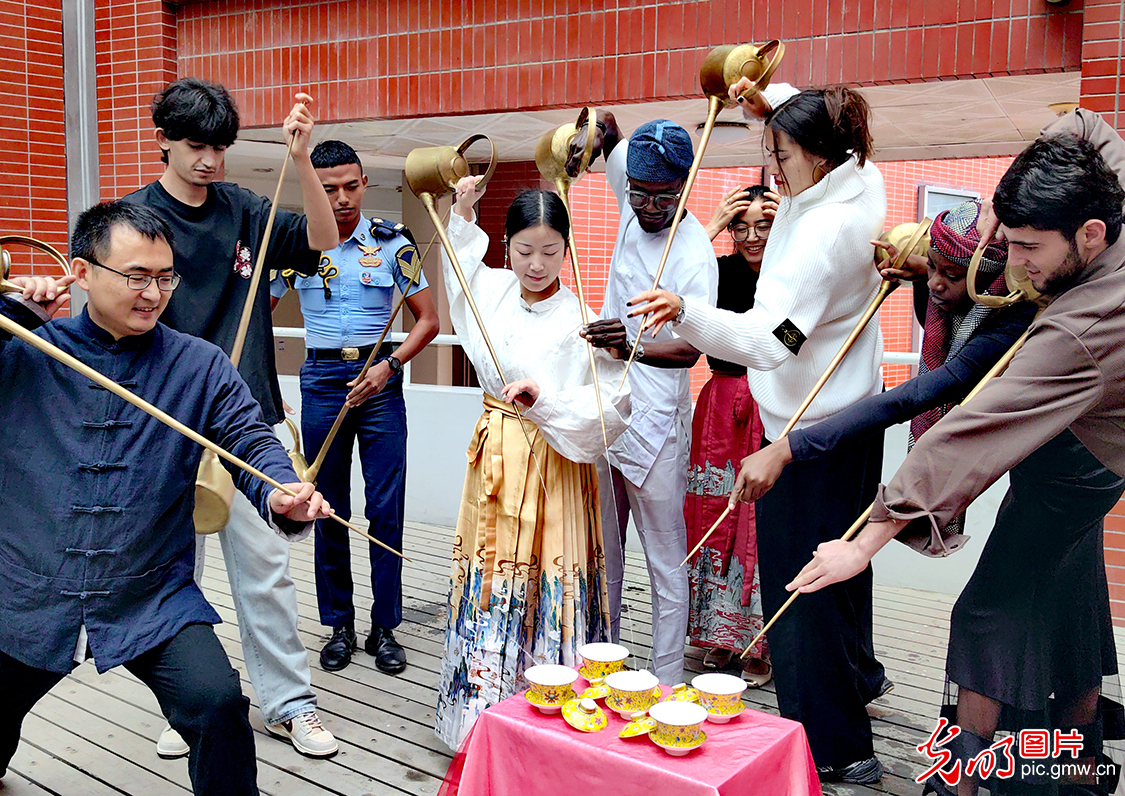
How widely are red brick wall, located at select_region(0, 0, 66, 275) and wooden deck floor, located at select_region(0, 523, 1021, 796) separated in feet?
11.4

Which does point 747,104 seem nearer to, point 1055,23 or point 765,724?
point 765,724

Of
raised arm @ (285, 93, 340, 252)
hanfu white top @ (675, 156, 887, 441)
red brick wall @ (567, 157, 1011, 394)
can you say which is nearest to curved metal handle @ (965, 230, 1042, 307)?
hanfu white top @ (675, 156, 887, 441)

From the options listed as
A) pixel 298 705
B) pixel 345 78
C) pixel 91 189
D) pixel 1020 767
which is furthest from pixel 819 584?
pixel 91 189

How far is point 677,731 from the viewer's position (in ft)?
5.68

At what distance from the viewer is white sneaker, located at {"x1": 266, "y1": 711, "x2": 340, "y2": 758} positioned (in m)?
2.82

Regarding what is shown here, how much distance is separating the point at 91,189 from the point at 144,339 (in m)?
4.89

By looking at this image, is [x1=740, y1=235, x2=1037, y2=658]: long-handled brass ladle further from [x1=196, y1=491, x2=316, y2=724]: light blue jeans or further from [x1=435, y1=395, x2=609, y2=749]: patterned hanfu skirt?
[x1=196, y1=491, x2=316, y2=724]: light blue jeans

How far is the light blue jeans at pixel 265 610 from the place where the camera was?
2824 mm

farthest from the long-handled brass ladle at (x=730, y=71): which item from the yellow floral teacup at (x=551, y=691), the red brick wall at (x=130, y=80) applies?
the red brick wall at (x=130, y=80)

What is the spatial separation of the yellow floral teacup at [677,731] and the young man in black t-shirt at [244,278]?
1422 mm

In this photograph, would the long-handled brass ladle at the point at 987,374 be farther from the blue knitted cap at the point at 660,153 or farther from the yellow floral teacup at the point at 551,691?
the blue knitted cap at the point at 660,153

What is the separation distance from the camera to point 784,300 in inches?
90.7

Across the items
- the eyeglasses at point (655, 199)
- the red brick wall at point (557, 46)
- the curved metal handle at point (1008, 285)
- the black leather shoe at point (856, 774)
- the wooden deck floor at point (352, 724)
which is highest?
the red brick wall at point (557, 46)

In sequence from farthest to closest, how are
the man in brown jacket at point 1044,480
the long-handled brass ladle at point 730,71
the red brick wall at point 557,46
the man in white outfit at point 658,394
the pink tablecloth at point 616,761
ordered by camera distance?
the red brick wall at point 557,46
the man in white outfit at point 658,394
the long-handled brass ladle at point 730,71
the man in brown jacket at point 1044,480
the pink tablecloth at point 616,761
